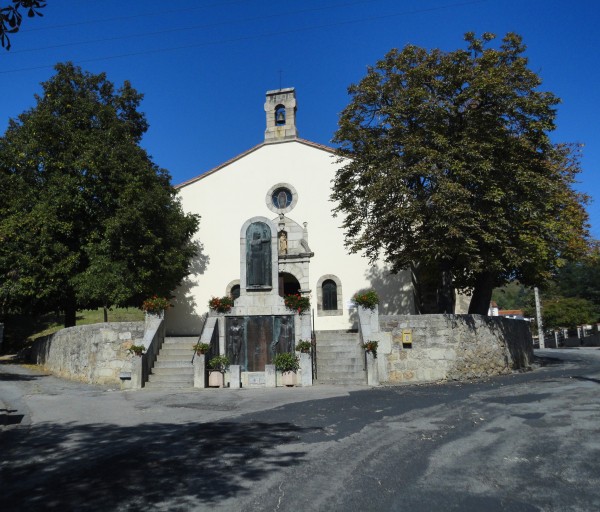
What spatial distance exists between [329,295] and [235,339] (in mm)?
8695

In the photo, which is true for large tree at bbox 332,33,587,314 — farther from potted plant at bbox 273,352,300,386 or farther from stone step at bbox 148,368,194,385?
stone step at bbox 148,368,194,385

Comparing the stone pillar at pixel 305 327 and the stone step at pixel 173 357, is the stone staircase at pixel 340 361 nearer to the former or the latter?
the stone pillar at pixel 305 327

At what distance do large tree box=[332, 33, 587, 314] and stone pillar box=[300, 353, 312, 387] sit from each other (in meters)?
4.80

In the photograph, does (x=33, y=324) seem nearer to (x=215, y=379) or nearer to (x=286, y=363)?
(x=215, y=379)

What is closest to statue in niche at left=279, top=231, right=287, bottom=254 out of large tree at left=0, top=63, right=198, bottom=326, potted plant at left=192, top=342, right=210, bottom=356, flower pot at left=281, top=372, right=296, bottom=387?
large tree at left=0, top=63, right=198, bottom=326

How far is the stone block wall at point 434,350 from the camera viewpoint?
43.6ft

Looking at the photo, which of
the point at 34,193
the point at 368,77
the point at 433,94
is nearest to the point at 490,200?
the point at 433,94

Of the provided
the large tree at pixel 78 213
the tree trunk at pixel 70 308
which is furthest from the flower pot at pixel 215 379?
the tree trunk at pixel 70 308

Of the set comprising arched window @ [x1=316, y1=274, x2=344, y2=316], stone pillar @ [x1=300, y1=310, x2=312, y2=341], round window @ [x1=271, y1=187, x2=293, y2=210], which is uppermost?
round window @ [x1=271, y1=187, x2=293, y2=210]

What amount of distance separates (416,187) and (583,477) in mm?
11160

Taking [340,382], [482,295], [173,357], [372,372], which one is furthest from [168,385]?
[482,295]

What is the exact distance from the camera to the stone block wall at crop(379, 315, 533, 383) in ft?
43.6

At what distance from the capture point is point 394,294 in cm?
2108

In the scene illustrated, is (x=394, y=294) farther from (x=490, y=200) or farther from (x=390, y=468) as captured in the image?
(x=390, y=468)
